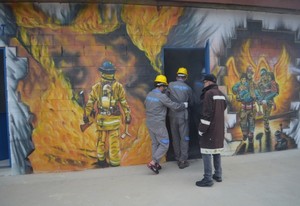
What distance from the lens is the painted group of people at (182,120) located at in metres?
5.25

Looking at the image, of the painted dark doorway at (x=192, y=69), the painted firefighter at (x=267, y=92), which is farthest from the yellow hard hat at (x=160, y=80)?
the painted firefighter at (x=267, y=92)

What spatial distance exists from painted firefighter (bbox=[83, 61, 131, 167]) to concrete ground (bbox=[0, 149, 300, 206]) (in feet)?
0.96

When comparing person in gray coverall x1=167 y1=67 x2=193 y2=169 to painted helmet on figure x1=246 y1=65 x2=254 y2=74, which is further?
painted helmet on figure x1=246 y1=65 x2=254 y2=74

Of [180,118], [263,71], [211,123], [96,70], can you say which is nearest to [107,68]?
[96,70]

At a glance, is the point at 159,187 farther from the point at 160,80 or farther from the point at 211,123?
the point at 160,80

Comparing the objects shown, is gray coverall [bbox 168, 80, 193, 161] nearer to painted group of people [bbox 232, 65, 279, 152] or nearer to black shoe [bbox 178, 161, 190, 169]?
black shoe [bbox 178, 161, 190, 169]

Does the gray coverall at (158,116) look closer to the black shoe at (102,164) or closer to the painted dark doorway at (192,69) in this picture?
the painted dark doorway at (192,69)

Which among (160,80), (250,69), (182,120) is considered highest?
(250,69)

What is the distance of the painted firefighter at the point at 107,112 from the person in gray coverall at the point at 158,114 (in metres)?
0.51

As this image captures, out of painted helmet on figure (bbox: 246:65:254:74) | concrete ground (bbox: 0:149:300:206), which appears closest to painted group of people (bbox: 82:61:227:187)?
concrete ground (bbox: 0:149:300:206)

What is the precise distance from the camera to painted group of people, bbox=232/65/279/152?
23.1 ft

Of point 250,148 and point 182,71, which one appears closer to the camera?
point 182,71

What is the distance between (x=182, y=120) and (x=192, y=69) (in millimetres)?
1221

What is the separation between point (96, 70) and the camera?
6.13 metres
